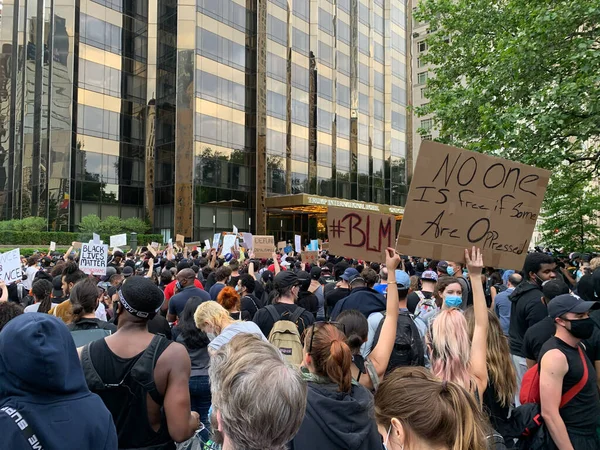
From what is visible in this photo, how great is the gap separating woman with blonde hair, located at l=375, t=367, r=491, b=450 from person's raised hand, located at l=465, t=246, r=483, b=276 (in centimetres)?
180

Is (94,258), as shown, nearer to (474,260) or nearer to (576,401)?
(474,260)

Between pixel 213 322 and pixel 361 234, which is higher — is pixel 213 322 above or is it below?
below

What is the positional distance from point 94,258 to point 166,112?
30402mm

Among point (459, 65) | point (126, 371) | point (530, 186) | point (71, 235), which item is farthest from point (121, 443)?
point (71, 235)

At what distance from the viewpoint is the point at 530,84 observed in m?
13.6

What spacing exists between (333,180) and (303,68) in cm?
1102

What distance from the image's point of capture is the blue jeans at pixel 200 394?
3996 mm

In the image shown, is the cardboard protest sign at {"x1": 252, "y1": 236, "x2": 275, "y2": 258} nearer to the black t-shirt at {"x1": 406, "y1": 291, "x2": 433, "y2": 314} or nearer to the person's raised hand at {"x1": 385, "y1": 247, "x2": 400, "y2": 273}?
the black t-shirt at {"x1": 406, "y1": 291, "x2": 433, "y2": 314}

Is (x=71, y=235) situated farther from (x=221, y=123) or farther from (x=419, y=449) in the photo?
(x=419, y=449)

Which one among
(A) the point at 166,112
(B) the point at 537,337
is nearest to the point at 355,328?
(B) the point at 537,337

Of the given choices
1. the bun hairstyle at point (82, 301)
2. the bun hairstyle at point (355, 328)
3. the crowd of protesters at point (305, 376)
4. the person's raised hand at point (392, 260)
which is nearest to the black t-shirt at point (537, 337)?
the crowd of protesters at point (305, 376)

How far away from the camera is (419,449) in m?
1.84

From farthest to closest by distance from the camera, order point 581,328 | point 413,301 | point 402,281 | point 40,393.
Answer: point 413,301 → point 402,281 → point 581,328 → point 40,393

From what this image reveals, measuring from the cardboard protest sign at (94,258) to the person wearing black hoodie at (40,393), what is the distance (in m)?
7.76
